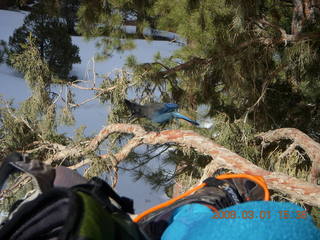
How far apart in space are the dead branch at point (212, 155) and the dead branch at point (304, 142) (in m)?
0.28

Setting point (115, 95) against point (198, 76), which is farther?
point (198, 76)

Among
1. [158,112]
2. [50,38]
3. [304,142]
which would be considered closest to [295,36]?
[304,142]

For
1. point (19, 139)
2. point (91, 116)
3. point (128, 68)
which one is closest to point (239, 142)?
point (128, 68)

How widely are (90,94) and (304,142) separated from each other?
3.10m

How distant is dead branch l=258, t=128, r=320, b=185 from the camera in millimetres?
1175

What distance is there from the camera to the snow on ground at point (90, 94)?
281 cm

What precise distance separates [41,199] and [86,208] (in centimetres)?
4

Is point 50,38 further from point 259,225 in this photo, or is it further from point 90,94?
point 259,225

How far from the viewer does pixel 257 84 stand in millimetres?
1903

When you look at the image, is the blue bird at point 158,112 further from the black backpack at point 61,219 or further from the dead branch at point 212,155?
the black backpack at point 61,219

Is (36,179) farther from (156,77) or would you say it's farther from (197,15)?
(156,77)

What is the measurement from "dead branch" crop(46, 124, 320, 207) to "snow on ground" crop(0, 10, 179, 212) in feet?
1.61

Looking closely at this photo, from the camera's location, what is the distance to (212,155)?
3.67ft
